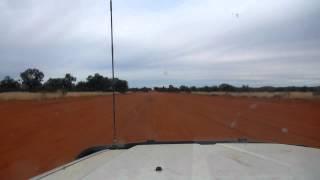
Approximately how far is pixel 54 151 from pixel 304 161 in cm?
1100

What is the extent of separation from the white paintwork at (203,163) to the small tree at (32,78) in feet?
343

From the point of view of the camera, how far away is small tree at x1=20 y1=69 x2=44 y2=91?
109000 mm

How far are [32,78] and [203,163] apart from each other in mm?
112573

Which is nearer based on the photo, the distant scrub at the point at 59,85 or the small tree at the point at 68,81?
the distant scrub at the point at 59,85

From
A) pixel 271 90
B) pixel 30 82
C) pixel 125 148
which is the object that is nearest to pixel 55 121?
pixel 125 148

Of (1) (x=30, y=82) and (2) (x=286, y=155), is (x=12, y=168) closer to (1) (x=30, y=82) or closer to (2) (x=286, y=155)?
(2) (x=286, y=155)

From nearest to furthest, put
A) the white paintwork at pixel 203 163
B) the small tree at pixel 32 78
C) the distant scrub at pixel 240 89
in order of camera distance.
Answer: the white paintwork at pixel 203 163 → the distant scrub at pixel 240 89 → the small tree at pixel 32 78

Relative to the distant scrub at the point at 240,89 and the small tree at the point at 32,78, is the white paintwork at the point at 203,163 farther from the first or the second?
the small tree at the point at 32,78

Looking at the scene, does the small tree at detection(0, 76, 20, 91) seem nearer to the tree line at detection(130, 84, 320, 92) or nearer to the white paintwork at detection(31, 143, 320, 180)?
the tree line at detection(130, 84, 320, 92)

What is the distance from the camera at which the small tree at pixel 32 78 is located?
109 metres

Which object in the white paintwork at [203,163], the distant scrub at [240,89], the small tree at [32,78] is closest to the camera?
the white paintwork at [203,163]

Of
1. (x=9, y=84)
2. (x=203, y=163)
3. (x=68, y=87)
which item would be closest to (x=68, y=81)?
(x=68, y=87)

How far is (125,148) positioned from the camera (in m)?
5.67

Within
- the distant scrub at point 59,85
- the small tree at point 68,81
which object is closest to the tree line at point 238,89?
the distant scrub at point 59,85
